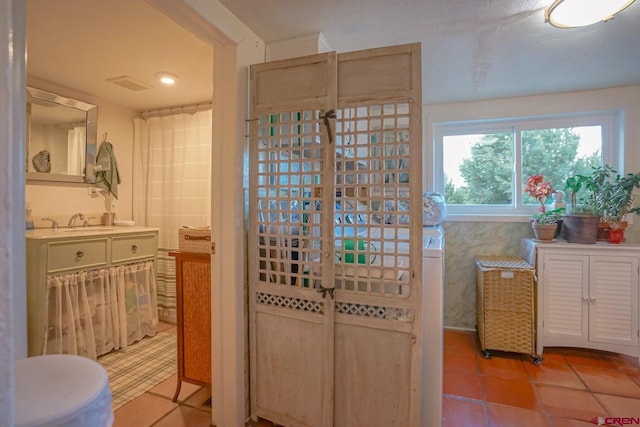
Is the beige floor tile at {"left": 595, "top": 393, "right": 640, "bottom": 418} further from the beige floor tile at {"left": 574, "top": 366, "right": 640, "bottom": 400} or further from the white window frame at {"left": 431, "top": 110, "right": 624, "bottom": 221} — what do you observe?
the white window frame at {"left": 431, "top": 110, "right": 624, "bottom": 221}

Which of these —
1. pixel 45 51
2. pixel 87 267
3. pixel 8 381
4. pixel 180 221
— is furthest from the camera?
pixel 180 221

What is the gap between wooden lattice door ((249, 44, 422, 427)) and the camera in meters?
1.40

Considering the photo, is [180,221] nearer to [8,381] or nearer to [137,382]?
[137,382]

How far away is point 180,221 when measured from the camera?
9.93 ft

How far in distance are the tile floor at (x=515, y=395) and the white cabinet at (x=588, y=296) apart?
16cm

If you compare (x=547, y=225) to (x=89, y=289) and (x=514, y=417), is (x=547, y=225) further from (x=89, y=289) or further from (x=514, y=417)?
(x=89, y=289)

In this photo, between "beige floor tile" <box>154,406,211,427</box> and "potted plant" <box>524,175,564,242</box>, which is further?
"potted plant" <box>524,175,564,242</box>

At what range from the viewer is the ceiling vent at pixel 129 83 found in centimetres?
239

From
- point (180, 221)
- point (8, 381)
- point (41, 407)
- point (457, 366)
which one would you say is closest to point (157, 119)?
point (180, 221)

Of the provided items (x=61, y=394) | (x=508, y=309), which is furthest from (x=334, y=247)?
(x=508, y=309)

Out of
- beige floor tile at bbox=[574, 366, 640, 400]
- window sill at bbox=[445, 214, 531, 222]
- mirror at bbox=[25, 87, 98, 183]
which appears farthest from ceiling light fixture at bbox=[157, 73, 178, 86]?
beige floor tile at bbox=[574, 366, 640, 400]

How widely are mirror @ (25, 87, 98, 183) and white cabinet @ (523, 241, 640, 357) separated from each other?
12.7 feet

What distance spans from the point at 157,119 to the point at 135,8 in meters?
1.74

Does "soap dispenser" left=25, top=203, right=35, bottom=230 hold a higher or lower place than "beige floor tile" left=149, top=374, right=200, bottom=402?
higher
